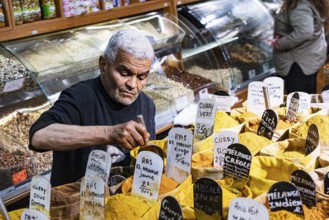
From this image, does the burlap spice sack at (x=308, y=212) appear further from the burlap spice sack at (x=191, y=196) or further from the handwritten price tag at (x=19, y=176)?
the handwritten price tag at (x=19, y=176)

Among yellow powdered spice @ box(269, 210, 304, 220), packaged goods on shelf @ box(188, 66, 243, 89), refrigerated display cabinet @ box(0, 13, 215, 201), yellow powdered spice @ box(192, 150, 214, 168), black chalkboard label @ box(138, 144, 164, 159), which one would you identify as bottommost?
packaged goods on shelf @ box(188, 66, 243, 89)

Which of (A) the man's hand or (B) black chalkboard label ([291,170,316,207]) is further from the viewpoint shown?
(A) the man's hand

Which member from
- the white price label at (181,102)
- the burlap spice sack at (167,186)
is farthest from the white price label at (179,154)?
the white price label at (181,102)

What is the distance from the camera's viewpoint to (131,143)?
1.76m

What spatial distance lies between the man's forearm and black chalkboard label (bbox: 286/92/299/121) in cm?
82

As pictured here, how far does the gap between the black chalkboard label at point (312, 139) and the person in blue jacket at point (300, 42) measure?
2.55 m

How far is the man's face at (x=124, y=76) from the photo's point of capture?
6.80 feet

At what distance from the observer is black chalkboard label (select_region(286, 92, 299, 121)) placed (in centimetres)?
216

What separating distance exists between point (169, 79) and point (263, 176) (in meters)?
2.53

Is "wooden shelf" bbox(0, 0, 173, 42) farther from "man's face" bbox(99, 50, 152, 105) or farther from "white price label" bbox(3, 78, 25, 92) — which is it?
"man's face" bbox(99, 50, 152, 105)

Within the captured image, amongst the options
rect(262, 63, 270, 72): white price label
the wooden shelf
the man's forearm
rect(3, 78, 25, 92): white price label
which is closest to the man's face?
the man's forearm

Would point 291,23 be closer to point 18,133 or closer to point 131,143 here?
point 18,133

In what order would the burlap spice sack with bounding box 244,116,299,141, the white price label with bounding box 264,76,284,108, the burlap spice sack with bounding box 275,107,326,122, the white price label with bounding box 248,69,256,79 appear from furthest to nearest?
the white price label with bounding box 248,69,256,79
the white price label with bounding box 264,76,284,108
the burlap spice sack with bounding box 275,107,326,122
the burlap spice sack with bounding box 244,116,299,141

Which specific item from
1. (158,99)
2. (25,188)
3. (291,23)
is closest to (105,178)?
(25,188)
